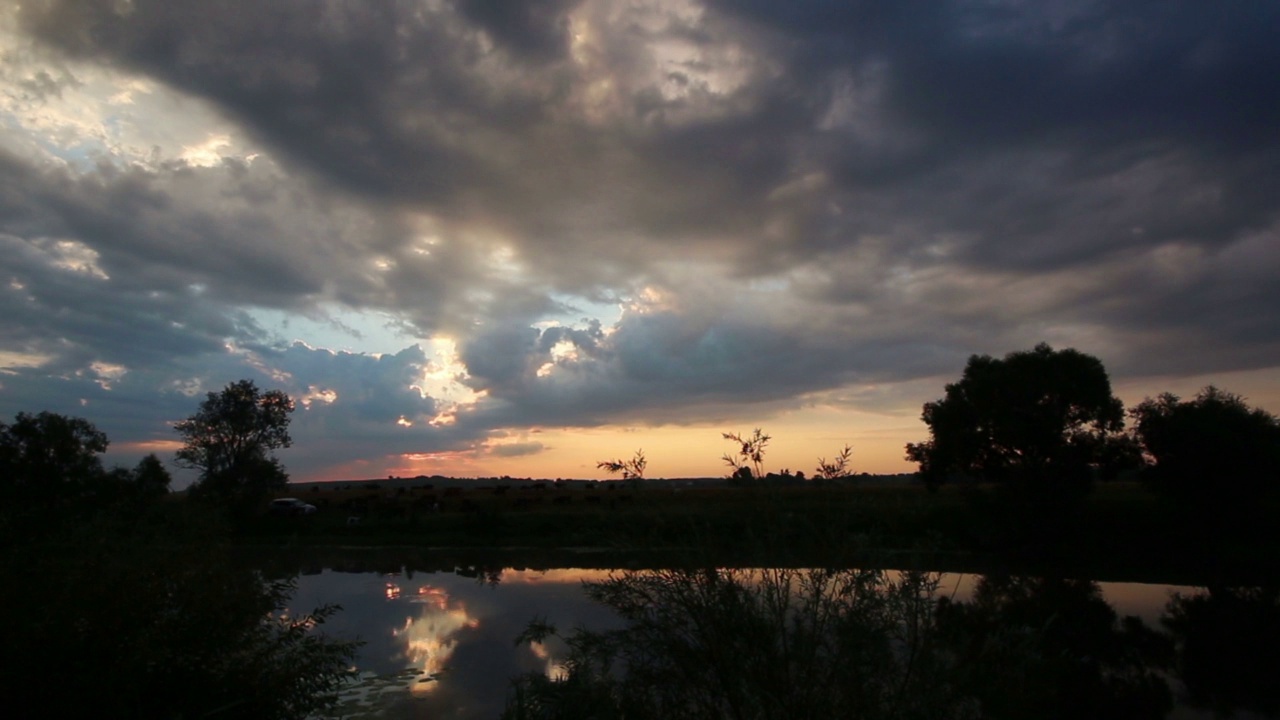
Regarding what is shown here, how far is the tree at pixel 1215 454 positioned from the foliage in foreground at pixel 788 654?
3981 centimetres

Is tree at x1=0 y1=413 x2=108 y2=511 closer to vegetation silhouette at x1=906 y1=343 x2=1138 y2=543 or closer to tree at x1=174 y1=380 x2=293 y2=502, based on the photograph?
tree at x1=174 y1=380 x2=293 y2=502

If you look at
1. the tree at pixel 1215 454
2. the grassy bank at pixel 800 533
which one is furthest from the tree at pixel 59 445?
the tree at pixel 1215 454

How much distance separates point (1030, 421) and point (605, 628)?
40.9 metres

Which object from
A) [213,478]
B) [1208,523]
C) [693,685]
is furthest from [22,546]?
[213,478]

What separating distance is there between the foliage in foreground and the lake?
10cm

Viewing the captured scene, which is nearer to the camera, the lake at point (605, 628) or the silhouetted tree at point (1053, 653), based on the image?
the silhouetted tree at point (1053, 653)

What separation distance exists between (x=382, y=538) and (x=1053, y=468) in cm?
4208

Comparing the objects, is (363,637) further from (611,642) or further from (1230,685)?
(1230,685)

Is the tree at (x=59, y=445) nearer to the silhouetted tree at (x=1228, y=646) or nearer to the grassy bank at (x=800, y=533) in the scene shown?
the grassy bank at (x=800, y=533)

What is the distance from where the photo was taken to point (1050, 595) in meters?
28.2

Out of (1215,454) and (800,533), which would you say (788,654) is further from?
(1215,454)

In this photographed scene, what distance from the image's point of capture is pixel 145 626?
9.38m

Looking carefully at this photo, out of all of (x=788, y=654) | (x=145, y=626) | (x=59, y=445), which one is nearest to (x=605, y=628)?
(x=788, y=654)

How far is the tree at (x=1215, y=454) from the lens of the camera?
1471 inches
